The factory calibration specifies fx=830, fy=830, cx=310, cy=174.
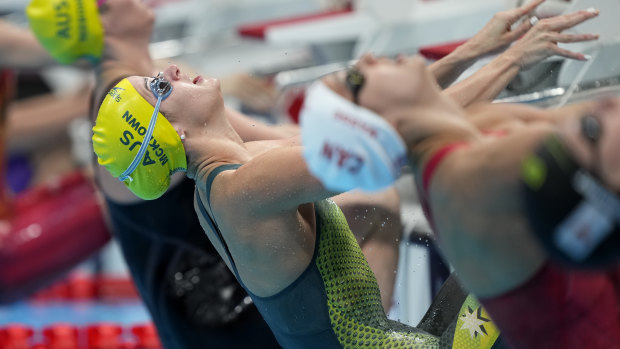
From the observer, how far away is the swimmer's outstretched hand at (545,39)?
1.51 meters

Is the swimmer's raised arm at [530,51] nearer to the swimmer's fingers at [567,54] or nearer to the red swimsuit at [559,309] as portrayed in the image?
the swimmer's fingers at [567,54]

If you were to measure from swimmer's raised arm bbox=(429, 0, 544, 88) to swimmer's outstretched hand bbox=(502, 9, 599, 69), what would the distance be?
4 cm

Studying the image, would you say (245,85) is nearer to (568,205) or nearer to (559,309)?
(559,309)

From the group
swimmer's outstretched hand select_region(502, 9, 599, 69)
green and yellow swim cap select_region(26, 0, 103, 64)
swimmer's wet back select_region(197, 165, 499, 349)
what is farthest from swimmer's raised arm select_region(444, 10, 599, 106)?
green and yellow swim cap select_region(26, 0, 103, 64)

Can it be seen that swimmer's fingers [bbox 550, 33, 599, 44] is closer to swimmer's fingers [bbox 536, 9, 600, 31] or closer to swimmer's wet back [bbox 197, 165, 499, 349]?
swimmer's fingers [bbox 536, 9, 600, 31]

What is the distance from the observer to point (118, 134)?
1.59 meters

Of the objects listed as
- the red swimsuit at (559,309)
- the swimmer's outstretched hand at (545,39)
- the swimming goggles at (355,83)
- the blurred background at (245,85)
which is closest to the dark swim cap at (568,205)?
the red swimsuit at (559,309)

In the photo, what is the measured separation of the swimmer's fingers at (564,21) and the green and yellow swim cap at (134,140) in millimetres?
715

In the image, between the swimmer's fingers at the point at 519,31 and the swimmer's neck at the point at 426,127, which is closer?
the swimmer's neck at the point at 426,127

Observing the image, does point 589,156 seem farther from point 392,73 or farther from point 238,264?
point 238,264

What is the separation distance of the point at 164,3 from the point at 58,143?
125 centimetres

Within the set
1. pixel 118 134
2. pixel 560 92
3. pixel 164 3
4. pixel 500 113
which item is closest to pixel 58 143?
pixel 164 3

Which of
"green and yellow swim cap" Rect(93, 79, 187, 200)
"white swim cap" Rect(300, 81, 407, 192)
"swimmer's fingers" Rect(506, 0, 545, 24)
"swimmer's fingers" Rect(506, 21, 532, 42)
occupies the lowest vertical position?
"green and yellow swim cap" Rect(93, 79, 187, 200)

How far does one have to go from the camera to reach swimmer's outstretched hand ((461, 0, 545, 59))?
62.2 inches
